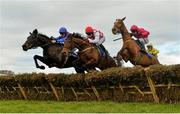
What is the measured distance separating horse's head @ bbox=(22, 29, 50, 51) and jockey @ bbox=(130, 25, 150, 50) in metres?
3.29

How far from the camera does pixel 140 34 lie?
16156 millimetres

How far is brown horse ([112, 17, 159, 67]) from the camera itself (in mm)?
15305

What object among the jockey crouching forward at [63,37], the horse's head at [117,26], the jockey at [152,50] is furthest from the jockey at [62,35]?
the jockey at [152,50]

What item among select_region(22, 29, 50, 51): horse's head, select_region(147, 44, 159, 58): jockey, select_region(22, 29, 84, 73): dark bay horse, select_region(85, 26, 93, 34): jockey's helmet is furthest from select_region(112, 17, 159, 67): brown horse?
select_region(22, 29, 50, 51): horse's head

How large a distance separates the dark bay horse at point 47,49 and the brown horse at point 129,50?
1.89 metres

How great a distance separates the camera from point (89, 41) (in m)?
16.0

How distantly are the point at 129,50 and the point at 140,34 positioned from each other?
1105 millimetres

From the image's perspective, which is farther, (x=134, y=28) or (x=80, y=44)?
(x=134, y=28)

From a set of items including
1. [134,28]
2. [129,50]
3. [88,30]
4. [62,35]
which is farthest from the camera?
[62,35]

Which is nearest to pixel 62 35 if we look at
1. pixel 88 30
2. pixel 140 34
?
pixel 88 30

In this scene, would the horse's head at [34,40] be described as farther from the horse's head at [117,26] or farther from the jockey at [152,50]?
the jockey at [152,50]

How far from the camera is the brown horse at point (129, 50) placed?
50.2 feet

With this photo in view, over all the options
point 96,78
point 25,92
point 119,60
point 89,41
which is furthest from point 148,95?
point 25,92

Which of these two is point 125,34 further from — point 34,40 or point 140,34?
point 34,40
